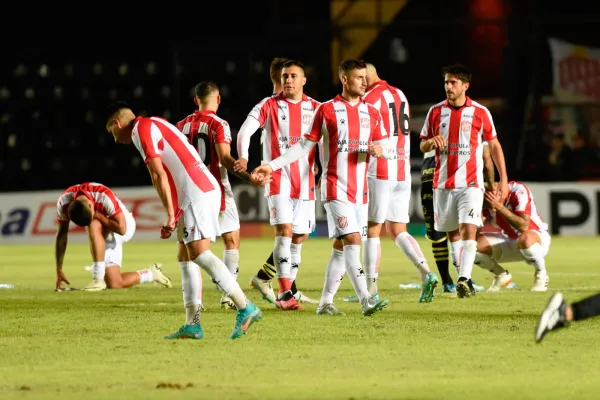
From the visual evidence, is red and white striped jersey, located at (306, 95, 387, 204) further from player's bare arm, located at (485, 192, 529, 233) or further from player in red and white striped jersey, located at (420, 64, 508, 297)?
player's bare arm, located at (485, 192, 529, 233)

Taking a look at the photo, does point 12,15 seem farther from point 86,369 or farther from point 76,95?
point 86,369

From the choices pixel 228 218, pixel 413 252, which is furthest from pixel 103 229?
pixel 413 252

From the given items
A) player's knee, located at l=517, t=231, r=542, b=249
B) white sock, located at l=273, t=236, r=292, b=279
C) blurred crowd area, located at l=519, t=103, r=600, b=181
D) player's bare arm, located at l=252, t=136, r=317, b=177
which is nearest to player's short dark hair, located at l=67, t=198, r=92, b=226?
white sock, located at l=273, t=236, r=292, b=279

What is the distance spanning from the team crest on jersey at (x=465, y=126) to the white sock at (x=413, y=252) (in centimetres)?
103

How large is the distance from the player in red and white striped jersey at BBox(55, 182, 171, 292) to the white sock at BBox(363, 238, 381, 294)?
3.21m

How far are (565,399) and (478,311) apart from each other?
3.98 m

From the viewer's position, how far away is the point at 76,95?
965 inches

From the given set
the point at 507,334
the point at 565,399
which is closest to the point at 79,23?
the point at 507,334

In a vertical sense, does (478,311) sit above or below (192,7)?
below

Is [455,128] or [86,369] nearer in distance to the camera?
[86,369]

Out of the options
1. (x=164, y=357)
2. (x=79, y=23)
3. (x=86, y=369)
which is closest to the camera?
(x=86, y=369)

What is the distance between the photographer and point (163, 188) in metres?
7.80

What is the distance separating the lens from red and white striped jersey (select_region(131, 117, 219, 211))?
26.2ft

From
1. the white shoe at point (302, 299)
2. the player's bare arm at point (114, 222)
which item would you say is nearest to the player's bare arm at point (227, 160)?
the white shoe at point (302, 299)
